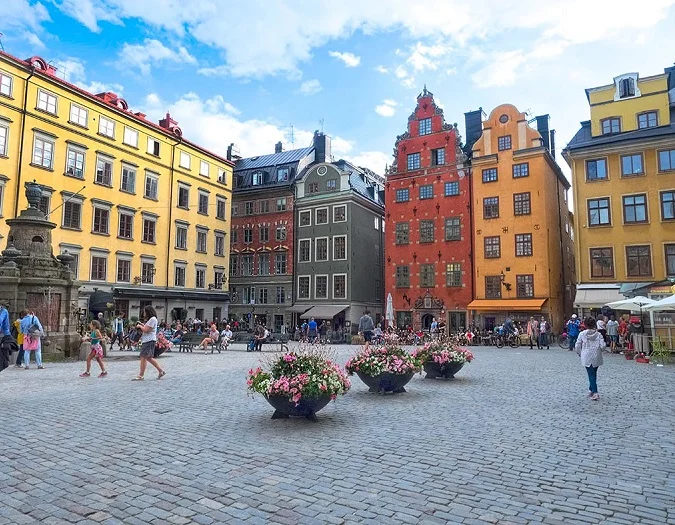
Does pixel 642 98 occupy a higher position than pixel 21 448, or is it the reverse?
pixel 642 98

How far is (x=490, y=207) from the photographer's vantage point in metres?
38.6

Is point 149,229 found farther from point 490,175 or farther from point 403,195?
point 490,175

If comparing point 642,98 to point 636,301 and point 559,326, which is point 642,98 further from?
point 636,301

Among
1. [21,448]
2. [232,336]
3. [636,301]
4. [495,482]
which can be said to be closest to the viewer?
[495,482]

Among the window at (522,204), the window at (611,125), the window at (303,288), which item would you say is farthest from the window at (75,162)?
the window at (611,125)

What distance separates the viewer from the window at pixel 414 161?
42.0 m

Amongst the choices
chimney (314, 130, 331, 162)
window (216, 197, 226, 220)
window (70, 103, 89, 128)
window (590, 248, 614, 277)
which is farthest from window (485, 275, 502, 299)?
window (70, 103, 89, 128)

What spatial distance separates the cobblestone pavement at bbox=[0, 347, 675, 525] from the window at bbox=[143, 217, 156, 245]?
3067 centimetres

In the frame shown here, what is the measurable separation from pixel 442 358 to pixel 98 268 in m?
30.3

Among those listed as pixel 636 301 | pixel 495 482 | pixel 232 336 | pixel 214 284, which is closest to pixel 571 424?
pixel 495 482

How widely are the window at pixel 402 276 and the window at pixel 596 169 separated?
14.6 meters

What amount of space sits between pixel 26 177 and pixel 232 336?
640 inches

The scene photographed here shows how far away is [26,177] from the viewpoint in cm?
3173

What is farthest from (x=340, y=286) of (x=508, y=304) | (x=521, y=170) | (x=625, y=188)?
(x=625, y=188)
